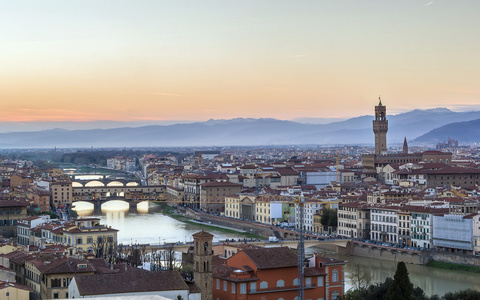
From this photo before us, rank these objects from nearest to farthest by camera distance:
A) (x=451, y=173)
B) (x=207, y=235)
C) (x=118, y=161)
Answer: (x=207, y=235)
(x=451, y=173)
(x=118, y=161)

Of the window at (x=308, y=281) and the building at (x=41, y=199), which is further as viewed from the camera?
the building at (x=41, y=199)

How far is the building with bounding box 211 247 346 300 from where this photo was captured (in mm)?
15289

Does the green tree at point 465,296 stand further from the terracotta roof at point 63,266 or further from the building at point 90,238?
the building at point 90,238

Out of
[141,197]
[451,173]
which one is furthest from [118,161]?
[451,173]

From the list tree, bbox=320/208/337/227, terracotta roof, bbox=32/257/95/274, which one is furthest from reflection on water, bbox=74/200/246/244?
terracotta roof, bbox=32/257/95/274

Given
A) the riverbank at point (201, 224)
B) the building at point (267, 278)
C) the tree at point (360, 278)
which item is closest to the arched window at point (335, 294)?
the building at point (267, 278)

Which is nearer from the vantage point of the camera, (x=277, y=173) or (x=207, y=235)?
(x=207, y=235)

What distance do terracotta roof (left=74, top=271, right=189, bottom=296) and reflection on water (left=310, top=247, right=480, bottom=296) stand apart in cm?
→ 630

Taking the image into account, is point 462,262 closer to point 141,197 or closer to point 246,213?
point 246,213

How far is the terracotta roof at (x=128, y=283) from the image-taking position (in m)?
13.5

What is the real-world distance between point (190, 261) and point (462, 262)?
7217mm

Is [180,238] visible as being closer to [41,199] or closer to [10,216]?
[10,216]

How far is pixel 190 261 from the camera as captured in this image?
76.8 feet

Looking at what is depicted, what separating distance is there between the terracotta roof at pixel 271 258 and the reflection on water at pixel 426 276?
378 centimetres
